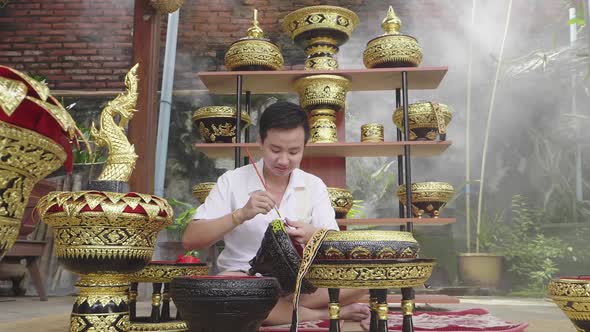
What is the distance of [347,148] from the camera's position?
9.71 feet

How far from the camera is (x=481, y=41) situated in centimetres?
585

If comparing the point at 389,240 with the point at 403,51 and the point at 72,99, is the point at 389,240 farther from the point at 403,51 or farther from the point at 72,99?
the point at 72,99

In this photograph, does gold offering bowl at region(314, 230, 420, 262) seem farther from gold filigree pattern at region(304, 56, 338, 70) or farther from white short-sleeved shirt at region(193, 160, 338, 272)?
gold filigree pattern at region(304, 56, 338, 70)

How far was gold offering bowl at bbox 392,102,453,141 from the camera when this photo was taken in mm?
2863

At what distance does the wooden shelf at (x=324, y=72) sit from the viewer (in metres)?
2.90

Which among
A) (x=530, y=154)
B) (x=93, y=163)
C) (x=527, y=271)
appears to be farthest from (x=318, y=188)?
(x=530, y=154)

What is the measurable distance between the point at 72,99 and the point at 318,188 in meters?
4.46

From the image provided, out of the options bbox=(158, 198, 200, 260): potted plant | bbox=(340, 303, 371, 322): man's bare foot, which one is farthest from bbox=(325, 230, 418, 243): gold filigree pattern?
bbox=(158, 198, 200, 260): potted plant

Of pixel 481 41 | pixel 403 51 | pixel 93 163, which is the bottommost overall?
pixel 93 163

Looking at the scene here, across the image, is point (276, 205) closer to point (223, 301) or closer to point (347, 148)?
point (223, 301)

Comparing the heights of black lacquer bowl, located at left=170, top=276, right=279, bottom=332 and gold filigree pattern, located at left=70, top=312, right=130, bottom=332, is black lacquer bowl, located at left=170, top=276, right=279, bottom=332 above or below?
above

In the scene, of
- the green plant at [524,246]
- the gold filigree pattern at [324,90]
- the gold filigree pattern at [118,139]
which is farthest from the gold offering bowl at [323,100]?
the green plant at [524,246]

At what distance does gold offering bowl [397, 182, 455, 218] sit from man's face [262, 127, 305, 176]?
1.39 meters

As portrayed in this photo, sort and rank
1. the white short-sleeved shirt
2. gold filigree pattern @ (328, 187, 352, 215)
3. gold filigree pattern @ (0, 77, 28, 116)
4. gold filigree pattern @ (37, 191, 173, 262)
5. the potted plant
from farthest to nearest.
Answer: the potted plant, gold filigree pattern @ (328, 187, 352, 215), the white short-sleeved shirt, gold filigree pattern @ (37, 191, 173, 262), gold filigree pattern @ (0, 77, 28, 116)
